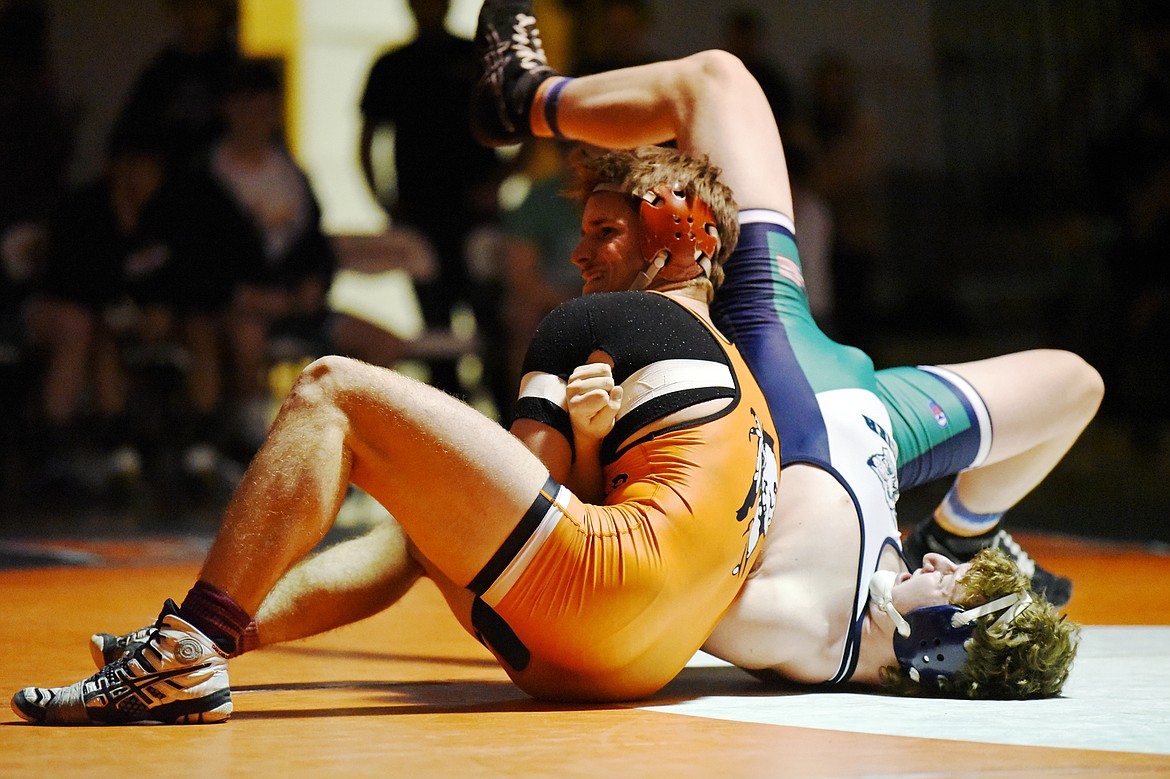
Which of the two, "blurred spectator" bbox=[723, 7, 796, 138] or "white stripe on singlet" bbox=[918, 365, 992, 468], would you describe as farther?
"blurred spectator" bbox=[723, 7, 796, 138]

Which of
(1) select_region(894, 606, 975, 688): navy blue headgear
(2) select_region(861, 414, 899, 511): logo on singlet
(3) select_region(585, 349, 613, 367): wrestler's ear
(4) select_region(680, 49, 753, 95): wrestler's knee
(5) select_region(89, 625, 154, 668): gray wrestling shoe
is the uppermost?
(4) select_region(680, 49, 753, 95): wrestler's knee

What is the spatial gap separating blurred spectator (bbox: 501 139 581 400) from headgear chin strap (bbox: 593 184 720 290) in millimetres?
3723

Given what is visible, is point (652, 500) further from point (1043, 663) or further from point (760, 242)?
point (760, 242)

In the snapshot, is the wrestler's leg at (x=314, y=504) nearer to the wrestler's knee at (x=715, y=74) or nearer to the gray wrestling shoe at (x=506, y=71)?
the wrestler's knee at (x=715, y=74)

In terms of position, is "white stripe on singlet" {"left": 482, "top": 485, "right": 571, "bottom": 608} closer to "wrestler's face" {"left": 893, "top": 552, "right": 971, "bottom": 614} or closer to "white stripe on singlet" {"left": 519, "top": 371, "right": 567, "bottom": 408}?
"white stripe on singlet" {"left": 519, "top": 371, "right": 567, "bottom": 408}

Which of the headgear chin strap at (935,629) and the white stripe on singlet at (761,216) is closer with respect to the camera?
the headgear chin strap at (935,629)

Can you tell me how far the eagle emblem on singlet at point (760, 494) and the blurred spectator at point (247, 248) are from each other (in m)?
3.84

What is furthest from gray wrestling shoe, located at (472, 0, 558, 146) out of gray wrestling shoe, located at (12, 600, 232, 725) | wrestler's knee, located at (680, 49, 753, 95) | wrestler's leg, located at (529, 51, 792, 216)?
gray wrestling shoe, located at (12, 600, 232, 725)

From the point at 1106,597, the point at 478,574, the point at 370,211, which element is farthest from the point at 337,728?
the point at 370,211

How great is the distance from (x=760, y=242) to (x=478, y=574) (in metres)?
1.09

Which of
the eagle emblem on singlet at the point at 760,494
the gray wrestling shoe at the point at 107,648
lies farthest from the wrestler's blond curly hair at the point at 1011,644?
the gray wrestling shoe at the point at 107,648

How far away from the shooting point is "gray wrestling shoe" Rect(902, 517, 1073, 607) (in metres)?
3.23

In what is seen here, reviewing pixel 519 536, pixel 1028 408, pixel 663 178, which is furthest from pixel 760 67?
pixel 519 536

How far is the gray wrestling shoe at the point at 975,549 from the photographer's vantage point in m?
3.23
